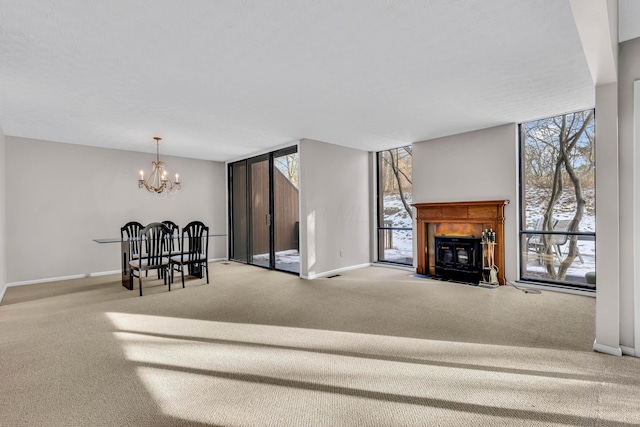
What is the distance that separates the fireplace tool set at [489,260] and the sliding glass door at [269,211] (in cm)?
320

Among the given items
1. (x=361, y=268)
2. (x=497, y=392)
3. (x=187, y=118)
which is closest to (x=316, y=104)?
(x=187, y=118)

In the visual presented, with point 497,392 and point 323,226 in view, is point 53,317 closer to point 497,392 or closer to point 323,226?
point 323,226

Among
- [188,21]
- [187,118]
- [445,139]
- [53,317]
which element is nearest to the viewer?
[188,21]

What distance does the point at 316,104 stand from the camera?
12.3 ft

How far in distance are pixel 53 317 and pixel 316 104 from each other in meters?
3.79

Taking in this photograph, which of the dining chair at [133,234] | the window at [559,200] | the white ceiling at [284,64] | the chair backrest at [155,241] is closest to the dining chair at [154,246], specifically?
the chair backrest at [155,241]

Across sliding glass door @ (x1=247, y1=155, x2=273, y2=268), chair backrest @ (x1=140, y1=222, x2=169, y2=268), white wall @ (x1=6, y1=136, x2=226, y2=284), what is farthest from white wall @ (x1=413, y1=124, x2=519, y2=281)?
white wall @ (x1=6, y1=136, x2=226, y2=284)

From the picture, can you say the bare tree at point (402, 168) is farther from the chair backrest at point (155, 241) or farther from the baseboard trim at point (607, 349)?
the chair backrest at point (155, 241)

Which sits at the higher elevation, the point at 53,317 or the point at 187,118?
the point at 187,118

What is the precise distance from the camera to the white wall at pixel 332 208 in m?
5.49

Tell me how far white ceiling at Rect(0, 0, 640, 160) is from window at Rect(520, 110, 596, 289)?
0.54 meters

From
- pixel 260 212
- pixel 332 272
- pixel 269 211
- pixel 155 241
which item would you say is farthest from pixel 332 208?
pixel 155 241

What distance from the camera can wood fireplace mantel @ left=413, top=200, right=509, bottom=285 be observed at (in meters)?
4.82

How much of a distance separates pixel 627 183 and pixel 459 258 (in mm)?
2893
